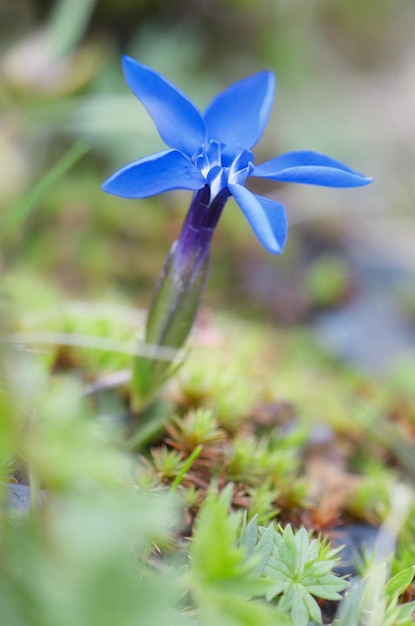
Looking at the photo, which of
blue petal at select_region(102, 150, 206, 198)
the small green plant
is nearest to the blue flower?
blue petal at select_region(102, 150, 206, 198)

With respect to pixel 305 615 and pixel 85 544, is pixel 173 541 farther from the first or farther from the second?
pixel 85 544

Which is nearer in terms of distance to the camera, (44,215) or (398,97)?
(44,215)

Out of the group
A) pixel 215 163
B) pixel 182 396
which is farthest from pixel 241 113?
pixel 182 396

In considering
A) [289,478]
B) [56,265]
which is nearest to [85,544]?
[289,478]

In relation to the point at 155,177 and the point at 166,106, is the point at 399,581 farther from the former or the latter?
the point at 166,106

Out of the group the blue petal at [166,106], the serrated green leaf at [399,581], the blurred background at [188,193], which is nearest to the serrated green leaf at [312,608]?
the serrated green leaf at [399,581]
